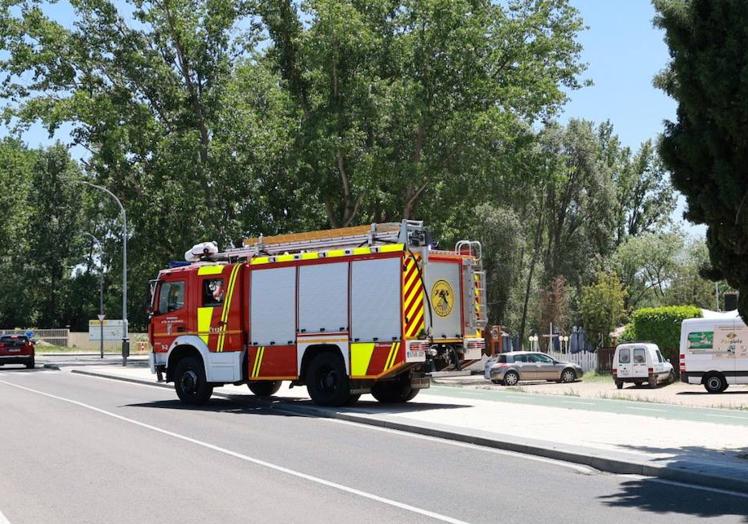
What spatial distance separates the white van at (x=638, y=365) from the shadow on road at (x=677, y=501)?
27014 mm

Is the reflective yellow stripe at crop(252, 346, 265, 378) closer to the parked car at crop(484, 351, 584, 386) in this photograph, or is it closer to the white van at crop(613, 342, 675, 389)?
the parked car at crop(484, 351, 584, 386)

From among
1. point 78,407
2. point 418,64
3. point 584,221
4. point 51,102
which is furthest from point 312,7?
point 584,221

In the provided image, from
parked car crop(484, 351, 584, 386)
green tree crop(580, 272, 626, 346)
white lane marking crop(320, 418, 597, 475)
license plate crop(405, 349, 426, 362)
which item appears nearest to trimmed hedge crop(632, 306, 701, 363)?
parked car crop(484, 351, 584, 386)

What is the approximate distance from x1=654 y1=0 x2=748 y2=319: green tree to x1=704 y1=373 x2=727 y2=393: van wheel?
73.3 feet

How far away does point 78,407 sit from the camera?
21188mm

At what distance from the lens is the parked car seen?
39.0 meters

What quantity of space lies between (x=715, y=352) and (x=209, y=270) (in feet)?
65.0

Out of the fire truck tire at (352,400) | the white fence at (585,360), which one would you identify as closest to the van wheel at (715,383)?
the white fence at (585,360)

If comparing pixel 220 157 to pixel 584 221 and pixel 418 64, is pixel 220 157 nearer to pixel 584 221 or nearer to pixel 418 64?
pixel 418 64

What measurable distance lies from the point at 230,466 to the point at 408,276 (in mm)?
7911

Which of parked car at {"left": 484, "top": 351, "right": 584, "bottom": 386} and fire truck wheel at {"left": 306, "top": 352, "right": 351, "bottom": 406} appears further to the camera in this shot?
parked car at {"left": 484, "top": 351, "right": 584, "bottom": 386}

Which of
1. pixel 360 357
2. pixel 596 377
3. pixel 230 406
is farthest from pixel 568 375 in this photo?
pixel 360 357

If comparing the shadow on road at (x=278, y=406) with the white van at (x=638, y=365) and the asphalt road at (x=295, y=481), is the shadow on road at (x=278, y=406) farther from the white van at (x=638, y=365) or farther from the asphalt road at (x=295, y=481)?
the white van at (x=638, y=365)

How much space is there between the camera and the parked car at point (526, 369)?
39031 millimetres
